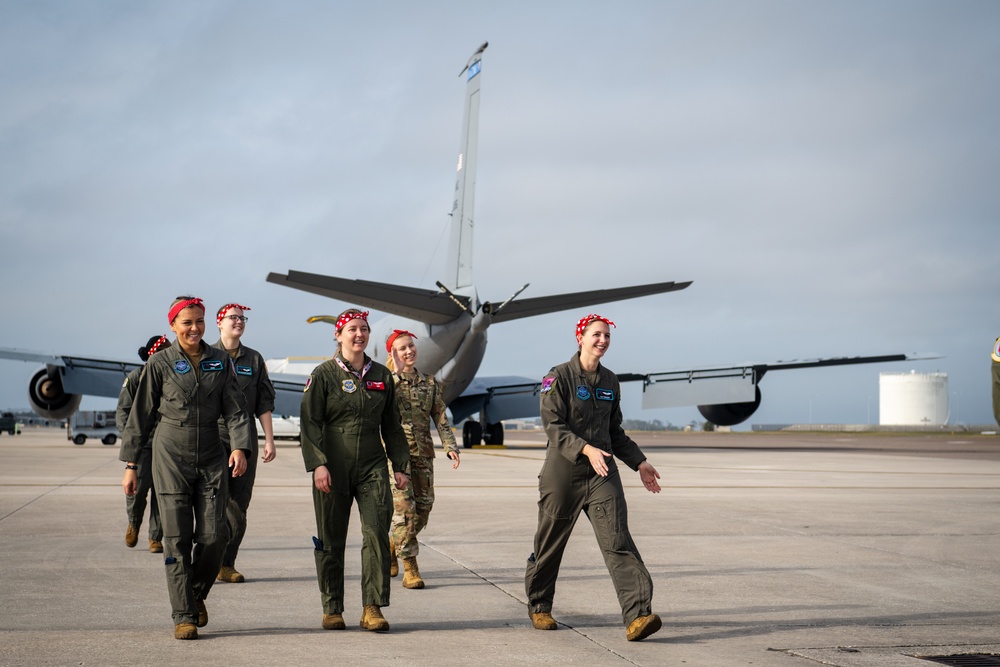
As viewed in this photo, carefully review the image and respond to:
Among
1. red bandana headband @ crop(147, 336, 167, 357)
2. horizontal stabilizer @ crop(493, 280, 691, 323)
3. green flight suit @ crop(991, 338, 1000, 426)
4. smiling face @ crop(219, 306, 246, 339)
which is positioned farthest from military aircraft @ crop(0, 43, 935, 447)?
green flight suit @ crop(991, 338, 1000, 426)

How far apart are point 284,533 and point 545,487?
530 cm

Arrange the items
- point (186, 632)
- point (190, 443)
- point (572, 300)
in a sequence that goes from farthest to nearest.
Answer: point (572, 300) → point (190, 443) → point (186, 632)

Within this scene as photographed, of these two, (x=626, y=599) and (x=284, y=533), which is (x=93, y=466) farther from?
(x=626, y=599)

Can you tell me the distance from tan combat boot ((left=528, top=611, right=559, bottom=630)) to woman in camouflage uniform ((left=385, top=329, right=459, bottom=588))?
1.70 m

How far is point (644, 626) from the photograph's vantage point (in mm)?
5734

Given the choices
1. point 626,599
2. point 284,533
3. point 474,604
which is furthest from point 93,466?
point 626,599

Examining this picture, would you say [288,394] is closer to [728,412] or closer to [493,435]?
[493,435]

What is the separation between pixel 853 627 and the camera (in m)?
6.23

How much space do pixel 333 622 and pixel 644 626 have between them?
1.86 meters

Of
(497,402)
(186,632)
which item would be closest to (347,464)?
(186,632)

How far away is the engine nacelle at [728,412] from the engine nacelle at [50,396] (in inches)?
783

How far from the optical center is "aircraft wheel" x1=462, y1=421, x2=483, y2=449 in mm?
37969

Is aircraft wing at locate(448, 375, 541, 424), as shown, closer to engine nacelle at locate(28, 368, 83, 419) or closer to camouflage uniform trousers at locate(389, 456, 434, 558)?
engine nacelle at locate(28, 368, 83, 419)

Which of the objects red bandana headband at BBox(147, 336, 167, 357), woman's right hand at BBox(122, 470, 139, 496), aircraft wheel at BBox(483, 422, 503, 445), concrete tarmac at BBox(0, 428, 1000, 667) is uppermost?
red bandana headband at BBox(147, 336, 167, 357)
